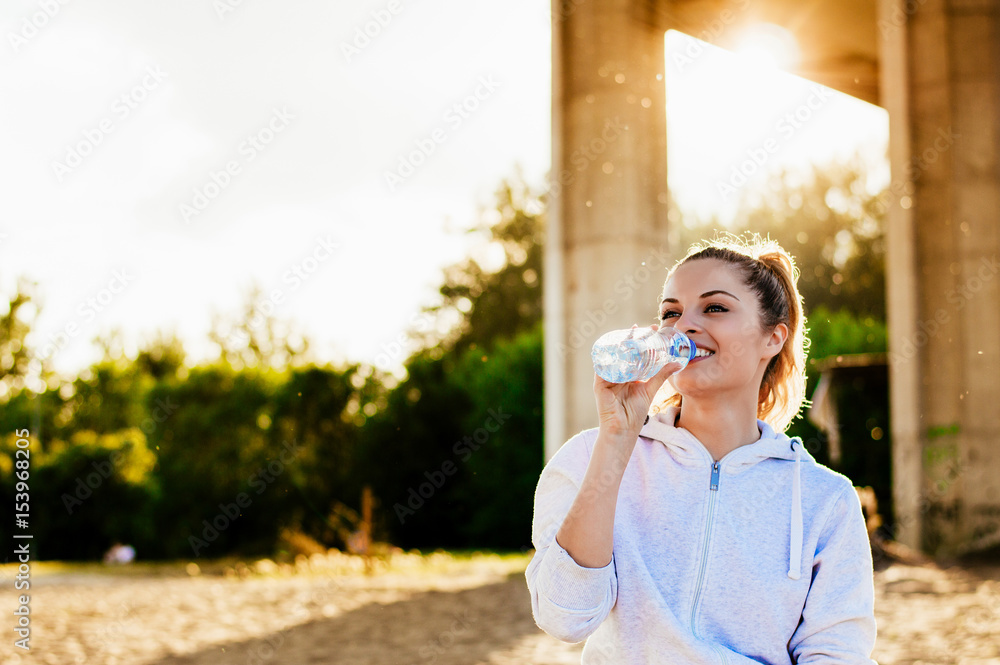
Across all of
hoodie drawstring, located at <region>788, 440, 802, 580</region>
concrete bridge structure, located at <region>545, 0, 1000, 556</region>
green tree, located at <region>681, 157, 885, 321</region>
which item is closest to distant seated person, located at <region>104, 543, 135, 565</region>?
concrete bridge structure, located at <region>545, 0, 1000, 556</region>

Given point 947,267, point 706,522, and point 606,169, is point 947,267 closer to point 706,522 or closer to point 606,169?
point 606,169

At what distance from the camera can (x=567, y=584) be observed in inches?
67.7

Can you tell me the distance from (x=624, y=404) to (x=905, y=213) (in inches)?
391

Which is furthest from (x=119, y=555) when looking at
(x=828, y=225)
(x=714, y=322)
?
(x=828, y=225)

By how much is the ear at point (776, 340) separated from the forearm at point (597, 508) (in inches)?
23.9

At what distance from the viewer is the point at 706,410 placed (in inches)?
81.7

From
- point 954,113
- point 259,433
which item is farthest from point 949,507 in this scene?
point 259,433

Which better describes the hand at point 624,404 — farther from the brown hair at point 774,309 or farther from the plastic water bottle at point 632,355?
the brown hair at point 774,309

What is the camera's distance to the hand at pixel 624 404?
5.73 feet

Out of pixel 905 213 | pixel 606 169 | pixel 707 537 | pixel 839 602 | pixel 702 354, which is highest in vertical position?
pixel 606 169

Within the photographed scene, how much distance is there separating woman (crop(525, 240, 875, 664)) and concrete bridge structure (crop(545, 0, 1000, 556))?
652 centimetres

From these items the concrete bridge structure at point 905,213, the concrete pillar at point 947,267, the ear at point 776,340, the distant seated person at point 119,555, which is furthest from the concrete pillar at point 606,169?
the distant seated person at point 119,555

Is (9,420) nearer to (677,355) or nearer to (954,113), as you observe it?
(954,113)

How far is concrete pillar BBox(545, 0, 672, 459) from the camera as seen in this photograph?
851 centimetres
